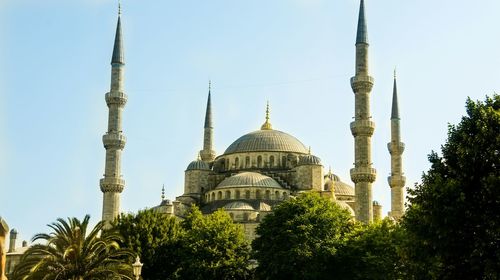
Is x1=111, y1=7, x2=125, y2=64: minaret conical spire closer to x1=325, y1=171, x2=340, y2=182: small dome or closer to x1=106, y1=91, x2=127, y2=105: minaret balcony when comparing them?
x1=106, y1=91, x2=127, y2=105: minaret balcony

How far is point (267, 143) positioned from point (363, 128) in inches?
979

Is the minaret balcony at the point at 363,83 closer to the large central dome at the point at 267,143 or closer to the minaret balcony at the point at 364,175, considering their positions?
the minaret balcony at the point at 364,175

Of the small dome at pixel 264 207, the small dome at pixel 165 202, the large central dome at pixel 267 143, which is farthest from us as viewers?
the large central dome at pixel 267 143

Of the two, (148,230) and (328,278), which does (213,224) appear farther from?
(328,278)

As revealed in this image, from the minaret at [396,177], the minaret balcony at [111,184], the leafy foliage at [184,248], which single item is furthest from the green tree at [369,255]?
the minaret at [396,177]

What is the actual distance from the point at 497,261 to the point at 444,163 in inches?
160

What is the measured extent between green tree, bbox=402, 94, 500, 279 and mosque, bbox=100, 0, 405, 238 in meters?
28.8

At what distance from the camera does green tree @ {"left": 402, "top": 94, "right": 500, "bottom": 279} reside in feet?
73.0

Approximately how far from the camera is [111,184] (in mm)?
56500

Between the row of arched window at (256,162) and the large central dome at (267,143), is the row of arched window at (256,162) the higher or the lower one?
the lower one

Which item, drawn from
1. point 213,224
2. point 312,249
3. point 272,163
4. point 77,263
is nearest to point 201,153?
point 272,163

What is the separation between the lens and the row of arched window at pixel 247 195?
229ft

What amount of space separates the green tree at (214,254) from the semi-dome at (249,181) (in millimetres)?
21811

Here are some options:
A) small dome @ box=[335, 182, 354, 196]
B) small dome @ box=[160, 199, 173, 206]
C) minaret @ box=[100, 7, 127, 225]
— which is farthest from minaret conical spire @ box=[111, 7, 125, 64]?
small dome @ box=[335, 182, 354, 196]
